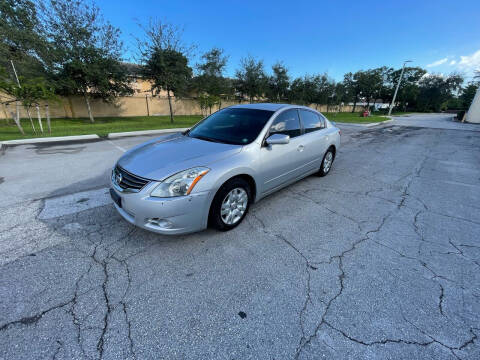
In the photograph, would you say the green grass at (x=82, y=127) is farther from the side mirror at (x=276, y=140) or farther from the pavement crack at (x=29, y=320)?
the pavement crack at (x=29, y=320)

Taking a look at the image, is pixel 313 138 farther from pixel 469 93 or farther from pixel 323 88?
pixel 469 93

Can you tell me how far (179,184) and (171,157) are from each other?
47cm

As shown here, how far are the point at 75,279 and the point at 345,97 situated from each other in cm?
4607

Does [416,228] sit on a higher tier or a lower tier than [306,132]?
lower

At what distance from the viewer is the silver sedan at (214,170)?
225 centimetres

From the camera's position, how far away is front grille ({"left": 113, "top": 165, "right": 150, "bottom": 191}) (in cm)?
229

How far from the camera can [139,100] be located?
23172mm

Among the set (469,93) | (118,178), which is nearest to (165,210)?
(118,178)

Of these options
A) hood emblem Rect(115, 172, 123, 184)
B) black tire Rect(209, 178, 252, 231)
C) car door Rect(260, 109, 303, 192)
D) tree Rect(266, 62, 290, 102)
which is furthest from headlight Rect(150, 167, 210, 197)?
tree Rect(266, 62, 290, 102)

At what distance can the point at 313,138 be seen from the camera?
4059 millimetres

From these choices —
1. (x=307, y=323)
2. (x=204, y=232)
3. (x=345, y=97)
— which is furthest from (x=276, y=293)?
(x=345, y=97)

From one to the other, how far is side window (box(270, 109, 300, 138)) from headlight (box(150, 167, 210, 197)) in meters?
1.47

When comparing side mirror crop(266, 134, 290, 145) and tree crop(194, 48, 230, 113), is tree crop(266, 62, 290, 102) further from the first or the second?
side mirror crop(266, 134, 290, 145)

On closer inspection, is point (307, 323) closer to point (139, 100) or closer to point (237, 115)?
point (237, 115)
